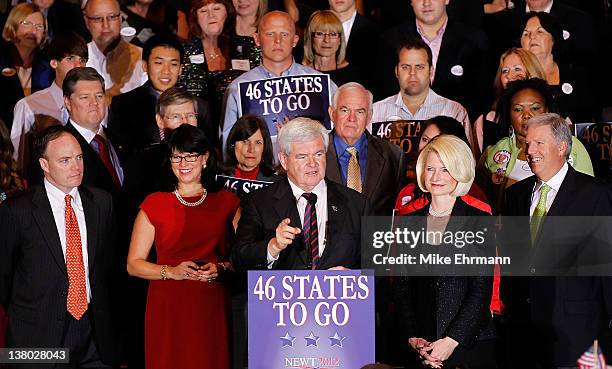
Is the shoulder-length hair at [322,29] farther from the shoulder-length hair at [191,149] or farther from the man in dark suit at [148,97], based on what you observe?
the shoulder-length hair at [191,149]

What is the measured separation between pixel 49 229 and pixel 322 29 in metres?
2.65

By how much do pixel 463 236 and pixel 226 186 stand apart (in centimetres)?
163

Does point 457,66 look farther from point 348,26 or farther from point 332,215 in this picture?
point 332,215

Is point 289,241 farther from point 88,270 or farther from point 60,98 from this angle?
point 60,98

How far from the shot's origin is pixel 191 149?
612cm

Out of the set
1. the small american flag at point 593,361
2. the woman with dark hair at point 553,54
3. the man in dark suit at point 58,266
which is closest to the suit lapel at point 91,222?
the man in dark suit at point 58,266

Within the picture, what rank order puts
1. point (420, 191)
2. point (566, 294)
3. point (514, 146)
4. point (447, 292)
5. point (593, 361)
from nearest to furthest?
point (593, 361)
point (447, 292)
point (566, 294)
point (420, 191)
point (514, 146)

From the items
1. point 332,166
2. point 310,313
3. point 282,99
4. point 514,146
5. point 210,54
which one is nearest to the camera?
point 310,313

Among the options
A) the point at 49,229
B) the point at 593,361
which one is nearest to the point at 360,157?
the point at 49,229

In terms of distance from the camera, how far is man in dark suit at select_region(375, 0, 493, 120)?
8.02m

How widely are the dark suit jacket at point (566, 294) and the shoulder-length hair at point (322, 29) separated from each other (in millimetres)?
2294

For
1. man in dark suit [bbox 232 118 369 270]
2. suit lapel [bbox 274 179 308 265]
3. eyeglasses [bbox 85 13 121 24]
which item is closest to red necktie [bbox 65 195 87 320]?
man in dark suit [bbox 232 118 369 270]

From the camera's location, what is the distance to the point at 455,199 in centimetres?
576

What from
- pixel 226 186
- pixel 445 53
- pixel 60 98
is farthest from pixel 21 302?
pixel 445 53
